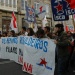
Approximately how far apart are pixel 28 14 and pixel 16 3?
65.2 feet

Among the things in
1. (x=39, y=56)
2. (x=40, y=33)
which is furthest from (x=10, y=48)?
(x=40, y=33)

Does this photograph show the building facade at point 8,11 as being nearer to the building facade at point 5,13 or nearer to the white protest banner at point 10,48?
the building facade at point 5,13

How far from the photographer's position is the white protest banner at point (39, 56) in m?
7.61

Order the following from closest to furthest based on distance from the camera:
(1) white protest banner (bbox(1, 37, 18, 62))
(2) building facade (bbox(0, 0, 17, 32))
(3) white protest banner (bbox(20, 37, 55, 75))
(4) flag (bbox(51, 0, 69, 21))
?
(3) white protest banner (bbox(20, 37, 55, 75))
(4) flag (bbox(51, 0, 69, 21))
(1) white protest banner (bbox(1, 37, 18, 62))
(2) building facade (bbox(0, 0, 17, 32))

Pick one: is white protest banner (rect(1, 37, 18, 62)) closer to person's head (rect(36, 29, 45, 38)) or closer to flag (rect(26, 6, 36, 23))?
flag (rect(26, 6, 36, 23))

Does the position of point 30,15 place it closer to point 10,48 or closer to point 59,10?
point 10,48

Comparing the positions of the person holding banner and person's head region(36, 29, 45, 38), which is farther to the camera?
person's head region(36, 29, 45, 38)

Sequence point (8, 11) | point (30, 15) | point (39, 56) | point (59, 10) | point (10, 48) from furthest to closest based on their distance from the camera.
→ point (8, 11)
point (30, 15)
point (10, 48)
point (59, 10)
point (39, 56)

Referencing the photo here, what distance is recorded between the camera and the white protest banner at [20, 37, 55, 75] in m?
7.61

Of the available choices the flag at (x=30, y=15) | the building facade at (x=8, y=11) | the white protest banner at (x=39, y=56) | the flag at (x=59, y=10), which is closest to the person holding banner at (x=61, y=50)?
the white protest banner at (x=39, y=56)

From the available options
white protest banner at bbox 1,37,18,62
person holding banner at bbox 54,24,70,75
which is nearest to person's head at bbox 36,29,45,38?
person holding banner at bbox 54,24,70,75

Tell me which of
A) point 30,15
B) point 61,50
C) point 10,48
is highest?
point 30,15

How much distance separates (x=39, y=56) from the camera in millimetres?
8172

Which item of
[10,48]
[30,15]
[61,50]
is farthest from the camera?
[30,15]
